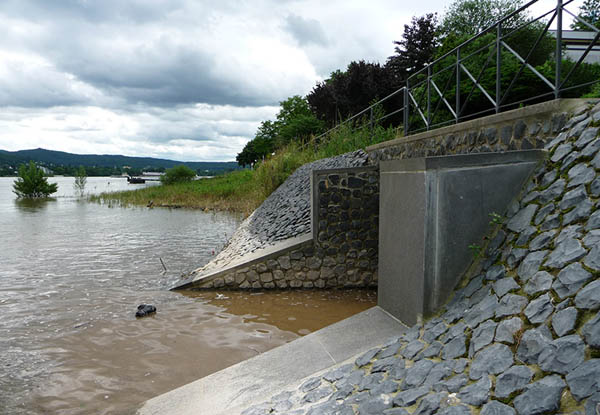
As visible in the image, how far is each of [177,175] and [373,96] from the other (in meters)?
28.9

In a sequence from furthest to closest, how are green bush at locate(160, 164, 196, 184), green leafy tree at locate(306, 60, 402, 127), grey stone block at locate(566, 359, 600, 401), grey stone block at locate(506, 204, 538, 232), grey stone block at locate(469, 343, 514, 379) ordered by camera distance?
green bush at locate(160, 164, 196, 184)
green leafy tree at locate(306, 60, 402, 127)
grey stone block at locate(506, 204, 538, 232)
grey stone block at locate(469, 343, 514, 379)
grey stone block at locate(566, 359, 600, 401)

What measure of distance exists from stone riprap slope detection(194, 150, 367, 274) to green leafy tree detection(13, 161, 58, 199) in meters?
39.9

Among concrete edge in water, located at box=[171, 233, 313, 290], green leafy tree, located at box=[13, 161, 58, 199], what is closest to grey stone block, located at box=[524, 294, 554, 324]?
concrete edge in water, located at box=[171, 233, 313, 290]

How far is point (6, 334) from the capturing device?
670cm

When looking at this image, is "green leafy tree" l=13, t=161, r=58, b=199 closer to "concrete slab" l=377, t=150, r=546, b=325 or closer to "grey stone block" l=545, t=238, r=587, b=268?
"concrete slab" l=377, t=150, r=546, b=325

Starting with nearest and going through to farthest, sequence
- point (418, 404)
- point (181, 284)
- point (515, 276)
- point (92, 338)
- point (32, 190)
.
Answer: point (418, 404), point (515, 276), point (92, 338), point (181, 284), point (32, 190)

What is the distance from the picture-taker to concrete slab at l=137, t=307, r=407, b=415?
405 cm

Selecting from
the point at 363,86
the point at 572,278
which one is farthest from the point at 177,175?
the point at 572,278

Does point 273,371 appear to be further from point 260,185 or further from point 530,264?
point 260,185

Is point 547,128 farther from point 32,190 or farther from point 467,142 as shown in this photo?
point 32,190

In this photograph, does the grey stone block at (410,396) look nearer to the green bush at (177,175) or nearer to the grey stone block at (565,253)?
the grey stone block at (565,253)

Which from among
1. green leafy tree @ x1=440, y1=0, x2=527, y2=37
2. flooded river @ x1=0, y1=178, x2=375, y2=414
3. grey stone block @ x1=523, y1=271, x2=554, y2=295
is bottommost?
flooded river @ x1=0, y1=178, x2=375, y2=414

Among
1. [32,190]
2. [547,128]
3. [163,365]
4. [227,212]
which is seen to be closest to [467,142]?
[547,128]

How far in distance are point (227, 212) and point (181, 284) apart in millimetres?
16843
